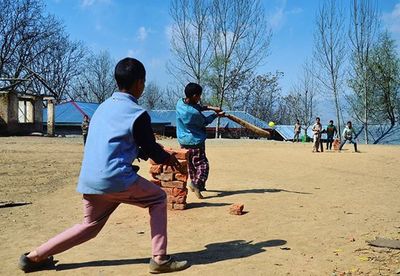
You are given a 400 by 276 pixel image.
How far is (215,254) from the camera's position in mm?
A: 3854

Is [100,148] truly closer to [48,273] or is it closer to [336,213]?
[48,273]

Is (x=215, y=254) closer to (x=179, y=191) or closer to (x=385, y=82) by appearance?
(x=179, y=191)

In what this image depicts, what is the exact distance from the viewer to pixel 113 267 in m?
3.54

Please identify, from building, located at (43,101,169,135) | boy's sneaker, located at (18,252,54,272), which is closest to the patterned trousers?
boy's sneaker, located at (18,252,54,272)

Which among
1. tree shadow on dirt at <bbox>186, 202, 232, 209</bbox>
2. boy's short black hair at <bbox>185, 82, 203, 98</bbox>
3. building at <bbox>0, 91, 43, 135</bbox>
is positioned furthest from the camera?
building at <bbox>0, 91, 43, 135</bbox>

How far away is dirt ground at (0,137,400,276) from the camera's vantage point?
356cm

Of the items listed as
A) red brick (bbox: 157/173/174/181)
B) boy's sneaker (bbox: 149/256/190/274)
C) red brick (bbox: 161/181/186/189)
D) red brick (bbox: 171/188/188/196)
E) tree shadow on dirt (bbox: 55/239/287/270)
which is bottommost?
tree shadow on dirt (bbox: 55/239/287/270)

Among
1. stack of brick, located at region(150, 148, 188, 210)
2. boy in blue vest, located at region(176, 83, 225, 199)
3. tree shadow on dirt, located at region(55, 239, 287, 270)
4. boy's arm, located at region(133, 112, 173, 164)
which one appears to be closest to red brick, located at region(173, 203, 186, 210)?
stack of brick, located at region(150, 148, 188, 210)

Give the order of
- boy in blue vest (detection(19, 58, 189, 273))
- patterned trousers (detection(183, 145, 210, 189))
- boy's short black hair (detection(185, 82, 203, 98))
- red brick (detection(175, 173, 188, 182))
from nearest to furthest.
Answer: boy in blue vest (detection(19, 58, 189, 273)) < red brick (detection(175, 173, 188, 182)) < boy's short black hair (detection(185, 82, 203, 98)) < patterned trousers (detection(183, 145, 210, 189))

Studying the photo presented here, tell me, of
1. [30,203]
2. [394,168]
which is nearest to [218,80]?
[394,168]

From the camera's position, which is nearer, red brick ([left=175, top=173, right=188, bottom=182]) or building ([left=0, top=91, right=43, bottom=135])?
red brick ([left=175, top=173, right=188, bottom=182])

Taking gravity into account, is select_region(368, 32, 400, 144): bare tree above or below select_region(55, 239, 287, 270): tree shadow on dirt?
above

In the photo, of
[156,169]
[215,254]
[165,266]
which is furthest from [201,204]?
[165,266]

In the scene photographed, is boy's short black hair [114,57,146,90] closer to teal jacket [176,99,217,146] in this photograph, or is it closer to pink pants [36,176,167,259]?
pink pants [36,176,167,259]
